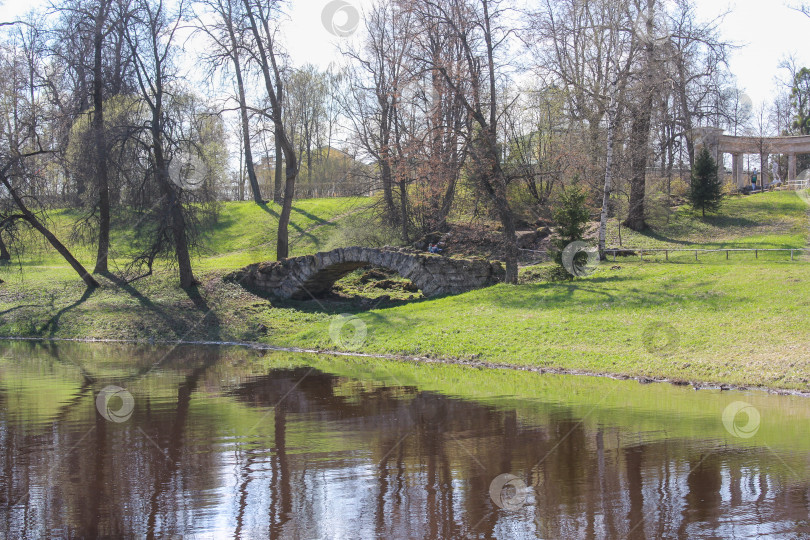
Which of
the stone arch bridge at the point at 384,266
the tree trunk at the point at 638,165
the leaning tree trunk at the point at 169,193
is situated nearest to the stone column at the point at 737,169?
the tree trunk at the point at 638,165

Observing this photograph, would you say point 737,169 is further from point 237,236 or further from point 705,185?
point 237,236

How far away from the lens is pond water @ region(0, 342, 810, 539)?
6633mm

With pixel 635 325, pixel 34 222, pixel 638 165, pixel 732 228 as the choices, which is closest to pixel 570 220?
pixel 635 325

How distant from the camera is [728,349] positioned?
14.5 m

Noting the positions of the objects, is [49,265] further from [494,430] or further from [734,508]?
[734,508]

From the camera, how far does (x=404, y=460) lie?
868cm

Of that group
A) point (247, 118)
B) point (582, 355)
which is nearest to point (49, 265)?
point (247, 118)

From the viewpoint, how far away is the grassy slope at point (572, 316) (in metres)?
14.7

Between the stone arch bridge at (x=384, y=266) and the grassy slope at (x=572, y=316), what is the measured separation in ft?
3.18

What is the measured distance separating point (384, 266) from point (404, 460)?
56.0 ft

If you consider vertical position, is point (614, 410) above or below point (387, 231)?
below

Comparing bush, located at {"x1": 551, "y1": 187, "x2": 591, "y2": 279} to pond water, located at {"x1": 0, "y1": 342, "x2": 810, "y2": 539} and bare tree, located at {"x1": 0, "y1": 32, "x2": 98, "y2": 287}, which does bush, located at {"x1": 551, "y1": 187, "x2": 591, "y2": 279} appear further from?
bare tree, located at {"x1": 0, "y1": 32, "x2": 98, "y2": 287}

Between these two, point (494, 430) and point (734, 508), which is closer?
point (734, 508)

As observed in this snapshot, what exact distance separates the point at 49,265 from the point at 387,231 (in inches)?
701
